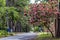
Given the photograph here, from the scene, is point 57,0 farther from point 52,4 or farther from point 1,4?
point 1,4

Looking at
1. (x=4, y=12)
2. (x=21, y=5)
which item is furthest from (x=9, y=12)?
(x=21, y=5)

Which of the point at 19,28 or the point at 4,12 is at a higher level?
the point at 4,12

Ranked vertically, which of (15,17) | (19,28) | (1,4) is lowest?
(19,28)

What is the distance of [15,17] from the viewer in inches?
1253

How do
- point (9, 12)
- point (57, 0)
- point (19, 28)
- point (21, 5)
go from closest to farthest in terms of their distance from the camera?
point (57, 0)
point (9, 12)
point (21, 5)
point (19, 28)

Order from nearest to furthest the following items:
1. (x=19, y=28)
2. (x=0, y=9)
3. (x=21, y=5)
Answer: (x=0, y=9), (x=21, y=5), (x=19, y=28)

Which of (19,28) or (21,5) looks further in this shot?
(19,28)

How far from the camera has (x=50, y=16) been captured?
20.7 metres

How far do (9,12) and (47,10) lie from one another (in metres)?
11.4

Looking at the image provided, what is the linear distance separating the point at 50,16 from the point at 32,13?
5.75 ft

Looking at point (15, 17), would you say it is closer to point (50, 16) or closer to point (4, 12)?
point (4, 12)

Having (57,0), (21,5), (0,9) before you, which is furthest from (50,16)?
(21,5)

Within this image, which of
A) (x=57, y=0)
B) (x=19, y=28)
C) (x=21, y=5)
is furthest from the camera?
(x=19, y=28)

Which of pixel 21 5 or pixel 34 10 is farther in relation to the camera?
pixel 21 5
